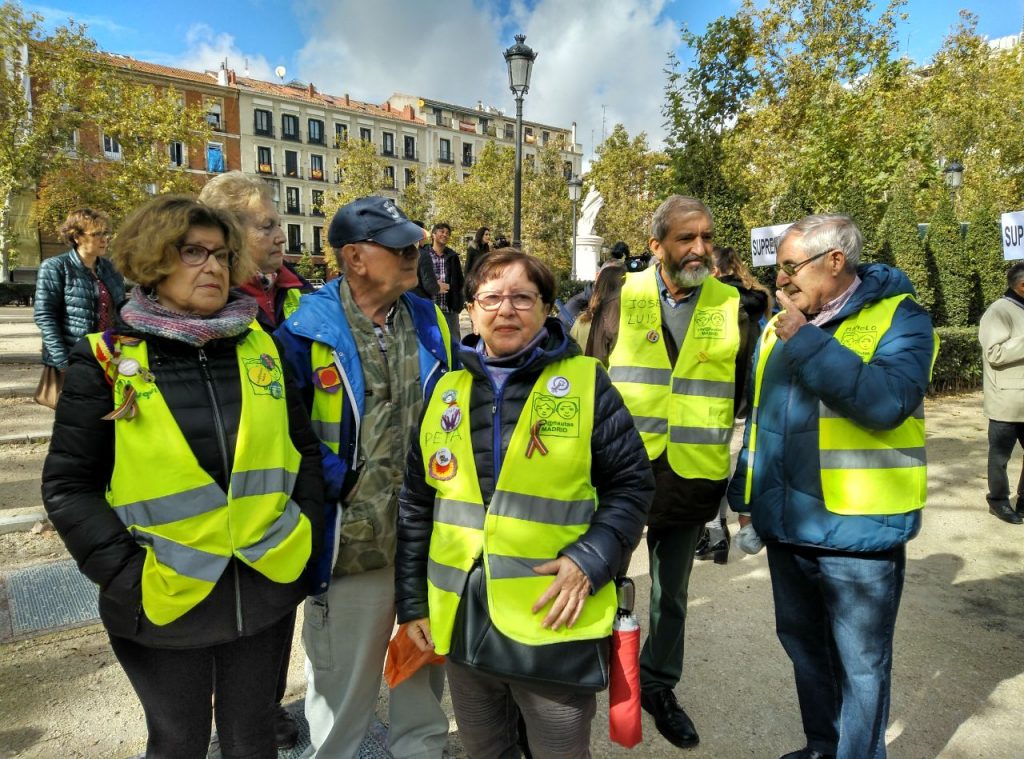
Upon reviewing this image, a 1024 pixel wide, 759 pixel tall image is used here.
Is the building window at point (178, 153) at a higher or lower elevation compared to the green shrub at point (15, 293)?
higher

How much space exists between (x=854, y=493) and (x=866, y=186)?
487 inches

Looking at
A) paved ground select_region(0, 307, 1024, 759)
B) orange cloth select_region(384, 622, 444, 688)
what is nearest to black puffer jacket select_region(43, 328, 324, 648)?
orange cloth select_region(384, 622, 444, 688)

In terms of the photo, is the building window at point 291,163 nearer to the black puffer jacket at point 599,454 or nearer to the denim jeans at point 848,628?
the black puffer jacket at point 599,454

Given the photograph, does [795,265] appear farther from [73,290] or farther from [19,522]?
[19,522]

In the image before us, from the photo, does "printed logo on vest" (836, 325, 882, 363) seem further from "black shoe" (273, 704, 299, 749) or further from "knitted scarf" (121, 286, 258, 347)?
"black shoe" (273, 704, 299, 749)

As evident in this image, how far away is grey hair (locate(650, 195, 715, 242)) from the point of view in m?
2.73

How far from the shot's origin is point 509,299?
1.82m

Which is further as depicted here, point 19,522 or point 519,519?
point 19,522

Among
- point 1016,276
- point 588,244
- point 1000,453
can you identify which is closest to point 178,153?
point 588,244

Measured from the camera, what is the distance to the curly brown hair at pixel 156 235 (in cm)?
170

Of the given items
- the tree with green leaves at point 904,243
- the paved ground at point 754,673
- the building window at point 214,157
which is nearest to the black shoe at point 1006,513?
the paved ground at point 754,673

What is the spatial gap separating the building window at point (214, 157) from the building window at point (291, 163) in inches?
213

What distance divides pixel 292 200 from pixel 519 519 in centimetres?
5796

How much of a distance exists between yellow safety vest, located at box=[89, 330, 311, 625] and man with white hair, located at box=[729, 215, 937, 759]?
5.32 feet
